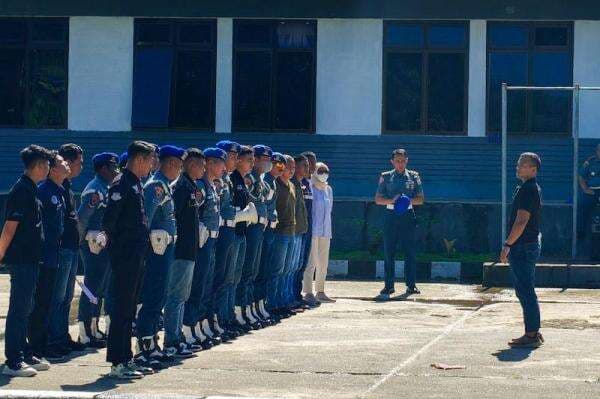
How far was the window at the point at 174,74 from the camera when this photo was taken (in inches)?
1041

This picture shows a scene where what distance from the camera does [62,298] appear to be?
1371cm

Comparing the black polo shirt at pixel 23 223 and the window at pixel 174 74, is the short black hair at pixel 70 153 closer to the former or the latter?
the black polo shirt at pixel 23 223

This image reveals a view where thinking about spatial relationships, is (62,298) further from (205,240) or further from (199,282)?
(205,240)

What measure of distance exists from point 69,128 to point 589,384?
53.3ft

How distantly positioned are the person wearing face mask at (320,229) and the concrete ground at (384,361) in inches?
34.5

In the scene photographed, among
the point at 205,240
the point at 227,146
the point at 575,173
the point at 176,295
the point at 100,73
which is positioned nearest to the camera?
the point at 176,295

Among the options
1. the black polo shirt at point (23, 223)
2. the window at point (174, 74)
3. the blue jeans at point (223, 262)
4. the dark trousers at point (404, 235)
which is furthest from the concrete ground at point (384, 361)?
the window at point (174, 74)

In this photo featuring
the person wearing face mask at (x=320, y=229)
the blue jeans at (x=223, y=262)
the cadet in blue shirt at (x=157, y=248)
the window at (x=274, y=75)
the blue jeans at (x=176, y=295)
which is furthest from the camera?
the window at (x=274, y=75)

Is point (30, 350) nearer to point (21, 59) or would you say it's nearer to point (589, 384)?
point (589, 384)

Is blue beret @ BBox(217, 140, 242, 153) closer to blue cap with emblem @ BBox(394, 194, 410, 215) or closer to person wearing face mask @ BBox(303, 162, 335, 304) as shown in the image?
person wearing face mask @ BBox(303, 162, 335, 304)

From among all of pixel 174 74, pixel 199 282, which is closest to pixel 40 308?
pixel 199 282

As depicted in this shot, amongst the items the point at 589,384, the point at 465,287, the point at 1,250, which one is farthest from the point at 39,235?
the point at 465,287

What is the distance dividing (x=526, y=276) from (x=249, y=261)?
2999 mm

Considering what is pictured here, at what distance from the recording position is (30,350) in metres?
12.7
